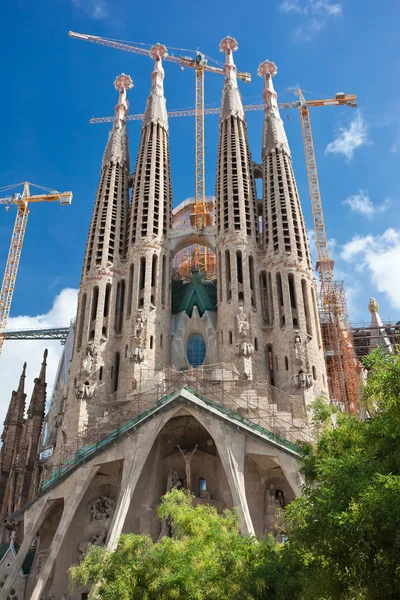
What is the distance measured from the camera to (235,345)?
3625 cm

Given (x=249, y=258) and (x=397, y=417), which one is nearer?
(x=397, y=417)

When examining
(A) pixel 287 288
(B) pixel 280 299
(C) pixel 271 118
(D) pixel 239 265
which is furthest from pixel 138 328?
(C) pixel 271 118

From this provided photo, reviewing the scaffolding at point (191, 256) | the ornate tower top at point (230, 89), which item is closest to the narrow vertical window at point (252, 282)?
the scaffolding at point (191, 256)

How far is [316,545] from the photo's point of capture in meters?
11.4

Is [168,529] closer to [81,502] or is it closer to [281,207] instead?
[81,502]

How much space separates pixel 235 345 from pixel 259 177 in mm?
15795

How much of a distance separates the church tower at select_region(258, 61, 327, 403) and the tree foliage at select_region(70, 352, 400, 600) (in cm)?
1550

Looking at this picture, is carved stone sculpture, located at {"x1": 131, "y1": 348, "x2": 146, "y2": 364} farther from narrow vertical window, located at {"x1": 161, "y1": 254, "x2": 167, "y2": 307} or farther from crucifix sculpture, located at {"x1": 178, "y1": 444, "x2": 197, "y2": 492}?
crucifix sculpture, located at {"x1": 178, "y1": 444, "x2": 197, "y2": 492}

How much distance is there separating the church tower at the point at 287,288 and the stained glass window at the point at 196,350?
4881mm

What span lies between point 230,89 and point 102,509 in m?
33.4

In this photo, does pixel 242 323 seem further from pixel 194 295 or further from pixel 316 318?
pixel 194 295

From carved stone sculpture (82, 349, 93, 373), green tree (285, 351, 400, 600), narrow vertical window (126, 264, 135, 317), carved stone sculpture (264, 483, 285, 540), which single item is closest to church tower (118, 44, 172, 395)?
narrow vertical window (126, 264, 135, 317)

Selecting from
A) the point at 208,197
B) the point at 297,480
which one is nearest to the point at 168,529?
the point at 297,480

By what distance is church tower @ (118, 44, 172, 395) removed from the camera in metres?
36.5
